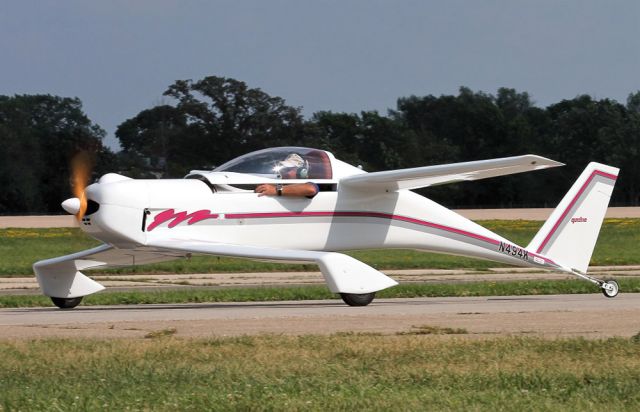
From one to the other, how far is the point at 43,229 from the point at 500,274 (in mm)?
26452

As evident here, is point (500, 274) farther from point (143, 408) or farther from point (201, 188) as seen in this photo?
point (143, 408)

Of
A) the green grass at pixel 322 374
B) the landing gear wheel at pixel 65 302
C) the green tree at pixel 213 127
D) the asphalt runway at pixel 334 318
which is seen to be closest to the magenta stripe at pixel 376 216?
the asphalt runway at pixel 334 318

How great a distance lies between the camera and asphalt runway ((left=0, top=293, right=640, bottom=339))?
1207 centimetres

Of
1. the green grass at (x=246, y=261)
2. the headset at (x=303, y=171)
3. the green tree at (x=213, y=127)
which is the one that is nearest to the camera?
the headset at (x=303, y=171)

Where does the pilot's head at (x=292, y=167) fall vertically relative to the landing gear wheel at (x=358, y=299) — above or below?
above

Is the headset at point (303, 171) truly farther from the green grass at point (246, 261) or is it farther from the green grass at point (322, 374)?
the green grass at point (322, 374)

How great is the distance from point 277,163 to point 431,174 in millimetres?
2280

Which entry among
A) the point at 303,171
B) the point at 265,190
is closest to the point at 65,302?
the point at 265,190

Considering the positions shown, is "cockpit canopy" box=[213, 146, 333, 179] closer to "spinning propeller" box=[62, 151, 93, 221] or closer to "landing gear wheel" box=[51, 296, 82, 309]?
"spinning propeller" box=[62, 151, 93, 221]

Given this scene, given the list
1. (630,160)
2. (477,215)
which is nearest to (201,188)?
(477,215)

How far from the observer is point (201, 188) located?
52.8 feet

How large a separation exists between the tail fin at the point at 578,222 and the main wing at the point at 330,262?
3.91 metres

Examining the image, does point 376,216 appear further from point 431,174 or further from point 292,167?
point 292,167

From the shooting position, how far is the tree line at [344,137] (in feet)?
163
